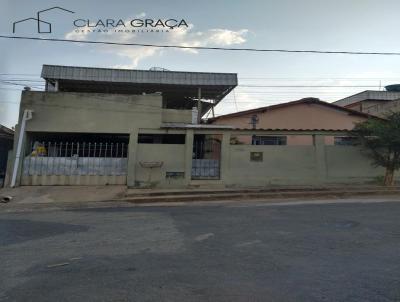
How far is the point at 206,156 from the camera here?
16.6 metres

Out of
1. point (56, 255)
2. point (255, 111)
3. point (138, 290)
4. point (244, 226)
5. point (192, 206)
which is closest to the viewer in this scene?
point (138, 290)

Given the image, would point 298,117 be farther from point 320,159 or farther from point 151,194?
point 151,194

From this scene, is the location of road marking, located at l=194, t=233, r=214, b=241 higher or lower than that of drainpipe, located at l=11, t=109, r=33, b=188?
lower

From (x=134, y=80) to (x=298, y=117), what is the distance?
11545mm

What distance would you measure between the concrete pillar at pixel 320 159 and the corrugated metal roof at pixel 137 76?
17.2ft

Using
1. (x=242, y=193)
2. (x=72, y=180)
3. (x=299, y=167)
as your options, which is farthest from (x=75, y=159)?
(x=299, y=167)

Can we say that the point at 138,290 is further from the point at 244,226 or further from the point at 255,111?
the point at 255,111

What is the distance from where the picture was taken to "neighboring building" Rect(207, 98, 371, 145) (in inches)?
878

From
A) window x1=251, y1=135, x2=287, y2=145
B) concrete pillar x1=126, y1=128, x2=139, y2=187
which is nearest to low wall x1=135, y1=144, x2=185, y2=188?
concrete pillar x1=126, y1=128, x2=139, y2=187

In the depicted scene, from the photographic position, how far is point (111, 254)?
17.9ft

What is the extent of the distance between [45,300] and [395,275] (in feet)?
13.9

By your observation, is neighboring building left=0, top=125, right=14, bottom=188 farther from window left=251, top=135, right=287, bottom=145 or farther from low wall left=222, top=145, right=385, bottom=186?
window left=251, top=135, right=287, bottom=145

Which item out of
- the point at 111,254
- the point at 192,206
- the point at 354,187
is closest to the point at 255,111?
the point at 354,187

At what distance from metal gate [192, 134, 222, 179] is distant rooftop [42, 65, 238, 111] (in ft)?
11.0
